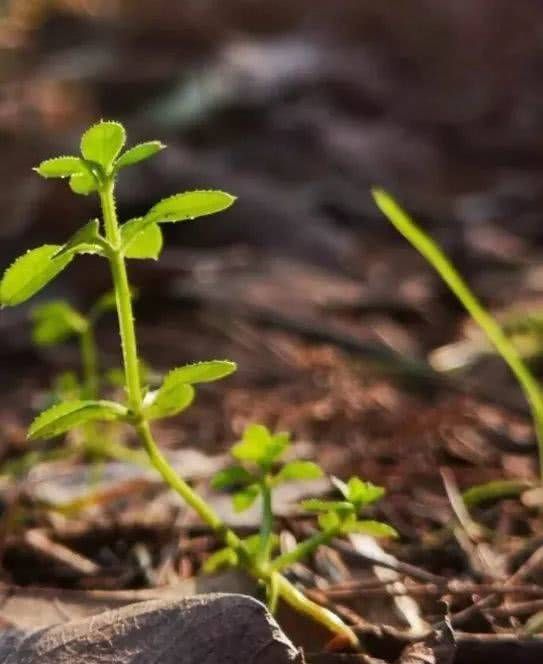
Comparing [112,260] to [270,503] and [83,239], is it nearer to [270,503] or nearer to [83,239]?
[83,239]

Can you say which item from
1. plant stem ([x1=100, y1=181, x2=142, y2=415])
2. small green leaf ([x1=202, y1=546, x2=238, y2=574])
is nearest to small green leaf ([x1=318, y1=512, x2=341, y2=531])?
small green leaf ([x1=202, y1=546, x2=238, y2=574])

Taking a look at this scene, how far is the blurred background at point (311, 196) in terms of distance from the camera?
2.06 m

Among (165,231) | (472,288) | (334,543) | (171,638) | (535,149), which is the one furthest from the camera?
(535,149)

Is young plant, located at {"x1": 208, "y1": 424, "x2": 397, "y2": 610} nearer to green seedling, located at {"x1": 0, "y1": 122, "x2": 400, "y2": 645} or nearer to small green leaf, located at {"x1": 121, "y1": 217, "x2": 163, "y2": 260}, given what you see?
green seedling, located at {"x1": 0, "y1": 122, "x2": 400, "y2": 645}

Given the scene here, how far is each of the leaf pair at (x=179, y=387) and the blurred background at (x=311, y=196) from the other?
66cm

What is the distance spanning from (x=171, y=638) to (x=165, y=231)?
85.9 inches

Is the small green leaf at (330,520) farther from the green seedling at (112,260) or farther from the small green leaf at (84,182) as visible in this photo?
the small green leaf at (84,182)

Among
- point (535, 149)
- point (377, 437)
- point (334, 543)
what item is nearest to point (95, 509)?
point (334, 543)

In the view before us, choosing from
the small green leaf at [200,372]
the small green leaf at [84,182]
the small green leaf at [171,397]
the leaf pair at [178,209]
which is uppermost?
the small green leaf at [84,182]

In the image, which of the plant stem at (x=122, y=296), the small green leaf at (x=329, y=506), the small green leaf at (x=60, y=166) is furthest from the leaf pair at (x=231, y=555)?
the small green leaf at (x=60, y=166)

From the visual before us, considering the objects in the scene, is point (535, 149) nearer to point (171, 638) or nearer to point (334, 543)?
point (334, 543)

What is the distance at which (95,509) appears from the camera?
154 centimetres

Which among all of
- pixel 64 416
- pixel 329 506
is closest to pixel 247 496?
pixel 329 506

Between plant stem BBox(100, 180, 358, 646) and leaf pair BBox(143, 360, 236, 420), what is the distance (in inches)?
0.6
